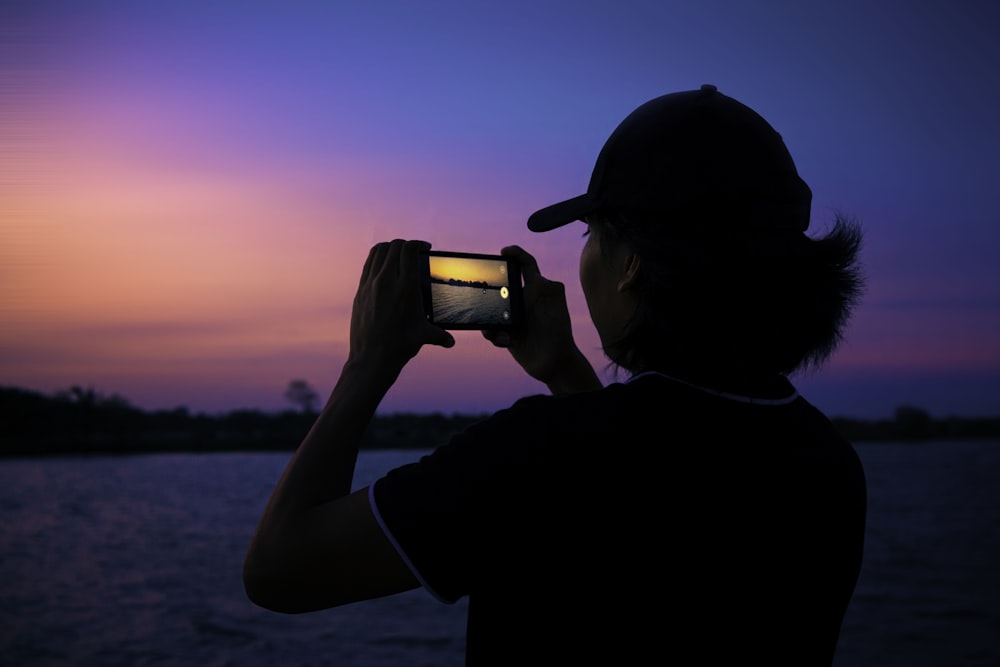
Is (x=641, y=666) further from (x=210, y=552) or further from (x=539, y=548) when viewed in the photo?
(x=210, y=552)

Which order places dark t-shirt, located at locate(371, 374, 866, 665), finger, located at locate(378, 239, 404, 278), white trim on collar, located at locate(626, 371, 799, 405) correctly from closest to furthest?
dark t-shirt, located at locate(371, 374, 866, 665) → white trim on collar, located at locate(626, 371, 799, 405) → finger, located at locate(378, 239, 404, 278)

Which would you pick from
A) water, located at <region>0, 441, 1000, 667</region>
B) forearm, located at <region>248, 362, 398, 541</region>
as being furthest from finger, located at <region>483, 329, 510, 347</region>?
water, located at <region>0, 441, 1000, 667</region>

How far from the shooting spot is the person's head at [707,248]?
4.12ft

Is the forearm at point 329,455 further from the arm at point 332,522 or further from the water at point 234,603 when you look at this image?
the water at point 234,603

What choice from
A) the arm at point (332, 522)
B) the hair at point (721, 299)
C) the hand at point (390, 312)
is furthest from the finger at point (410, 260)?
the hair at point (721, 299)

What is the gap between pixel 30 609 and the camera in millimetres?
17641

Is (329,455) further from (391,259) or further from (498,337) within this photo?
(498,337)

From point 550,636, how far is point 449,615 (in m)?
18.1

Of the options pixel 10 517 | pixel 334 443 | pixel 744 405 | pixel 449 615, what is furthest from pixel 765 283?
pixel 10 517

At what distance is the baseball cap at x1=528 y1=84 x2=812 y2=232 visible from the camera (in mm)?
1261

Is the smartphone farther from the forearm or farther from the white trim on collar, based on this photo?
the white trim on collar

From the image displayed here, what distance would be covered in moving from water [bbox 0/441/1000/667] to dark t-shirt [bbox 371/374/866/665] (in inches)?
555

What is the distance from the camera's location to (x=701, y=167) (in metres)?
1.27

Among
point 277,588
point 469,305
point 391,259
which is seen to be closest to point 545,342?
point 469,305
